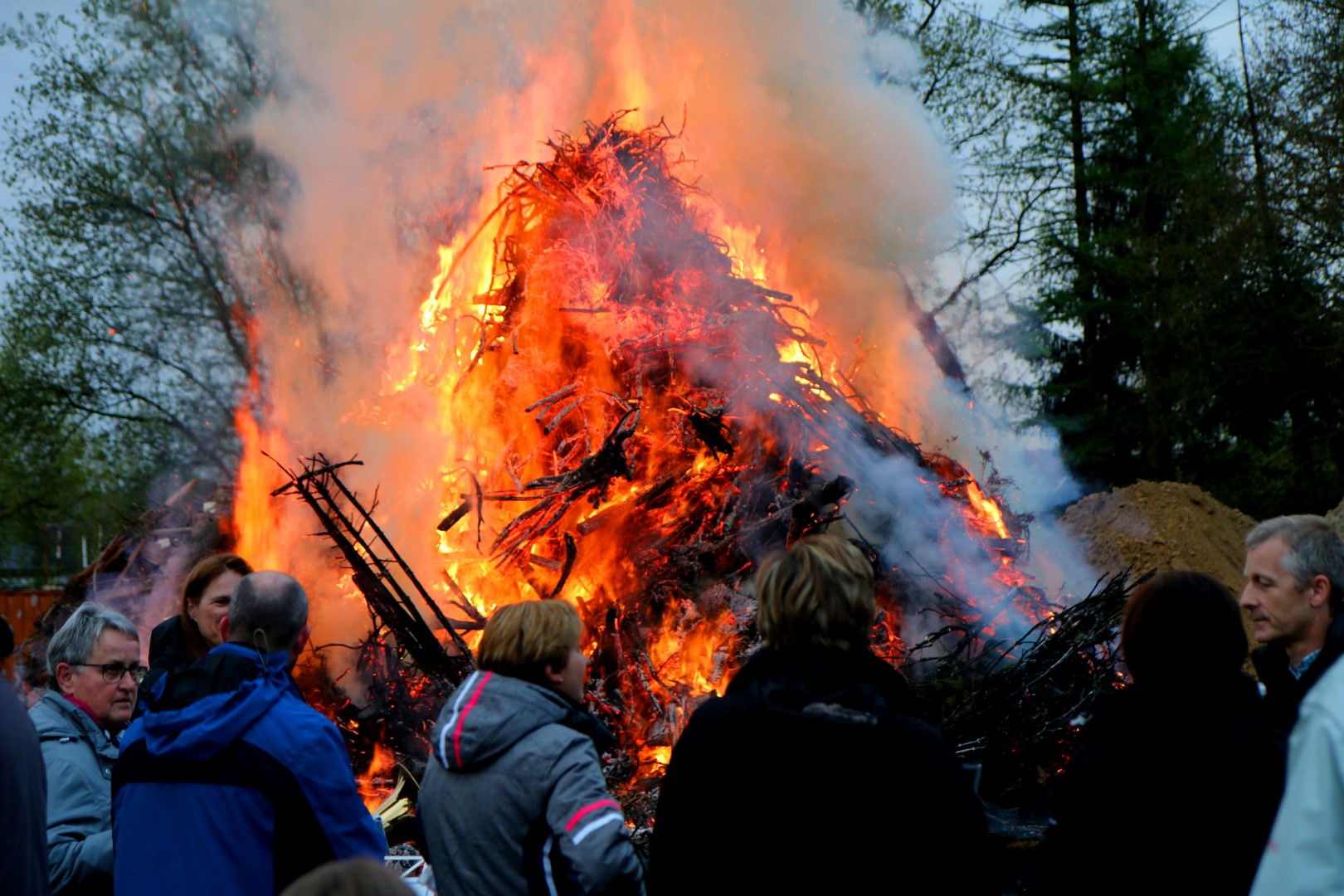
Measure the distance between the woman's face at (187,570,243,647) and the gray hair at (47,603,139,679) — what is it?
0.23 meters

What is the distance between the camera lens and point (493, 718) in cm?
278

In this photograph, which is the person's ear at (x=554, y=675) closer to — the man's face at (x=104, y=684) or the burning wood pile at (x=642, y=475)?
the man's face at (x=104, y=684)

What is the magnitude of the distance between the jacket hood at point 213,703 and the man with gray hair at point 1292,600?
2.95m

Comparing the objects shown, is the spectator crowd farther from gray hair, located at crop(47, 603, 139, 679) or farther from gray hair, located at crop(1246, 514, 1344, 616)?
gray hair, located at crop(47, 603, 139, 679)

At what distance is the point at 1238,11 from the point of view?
58.1ft

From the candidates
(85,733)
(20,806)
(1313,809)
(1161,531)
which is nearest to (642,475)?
(85,733)

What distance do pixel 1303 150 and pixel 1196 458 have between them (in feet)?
20.2

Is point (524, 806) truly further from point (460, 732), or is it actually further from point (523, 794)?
point (460, 732)

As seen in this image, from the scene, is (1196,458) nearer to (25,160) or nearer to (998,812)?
(998,812)

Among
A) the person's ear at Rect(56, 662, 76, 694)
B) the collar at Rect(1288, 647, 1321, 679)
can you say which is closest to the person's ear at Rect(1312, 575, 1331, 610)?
the collar at Rect(1288, 647, 1321, 679)

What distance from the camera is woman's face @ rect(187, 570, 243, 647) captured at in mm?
3922

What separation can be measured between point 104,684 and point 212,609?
0.45 meters

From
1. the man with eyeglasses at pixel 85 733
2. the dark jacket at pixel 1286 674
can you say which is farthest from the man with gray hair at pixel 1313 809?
the man with eyeglasses at pixel 85 733

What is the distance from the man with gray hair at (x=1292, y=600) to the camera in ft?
10.7
